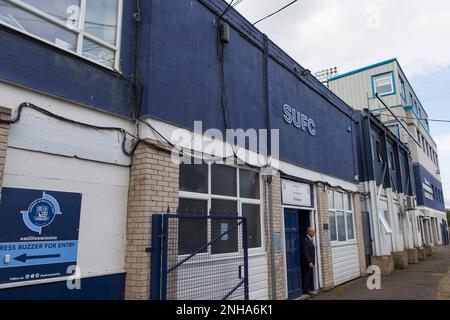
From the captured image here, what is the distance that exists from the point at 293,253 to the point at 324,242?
154cm

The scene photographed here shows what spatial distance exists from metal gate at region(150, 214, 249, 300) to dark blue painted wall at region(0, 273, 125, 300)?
0.49 m

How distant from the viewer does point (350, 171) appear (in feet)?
45.4

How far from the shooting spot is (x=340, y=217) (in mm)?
12344

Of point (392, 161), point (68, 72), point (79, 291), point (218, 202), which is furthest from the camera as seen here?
point (392, 161)

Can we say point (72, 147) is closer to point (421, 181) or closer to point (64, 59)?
point (64, 59)

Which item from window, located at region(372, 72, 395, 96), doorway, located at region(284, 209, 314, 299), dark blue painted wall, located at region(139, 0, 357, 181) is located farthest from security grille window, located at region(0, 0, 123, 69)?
window, located at region(372, 72, 395, 96)

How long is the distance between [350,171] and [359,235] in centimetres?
241

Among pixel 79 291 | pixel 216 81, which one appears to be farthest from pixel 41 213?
pixel 216 81

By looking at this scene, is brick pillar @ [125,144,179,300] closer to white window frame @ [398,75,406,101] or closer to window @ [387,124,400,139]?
window @ [387,124,400,139]

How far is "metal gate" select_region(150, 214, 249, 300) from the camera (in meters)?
5.18

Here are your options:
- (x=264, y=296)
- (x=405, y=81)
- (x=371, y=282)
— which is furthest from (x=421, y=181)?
(x=264, y=296)

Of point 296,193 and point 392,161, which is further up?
point 392,161

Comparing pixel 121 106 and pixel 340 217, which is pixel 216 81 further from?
pixel 340 217

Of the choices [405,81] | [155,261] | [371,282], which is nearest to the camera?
[155,261]
